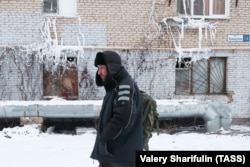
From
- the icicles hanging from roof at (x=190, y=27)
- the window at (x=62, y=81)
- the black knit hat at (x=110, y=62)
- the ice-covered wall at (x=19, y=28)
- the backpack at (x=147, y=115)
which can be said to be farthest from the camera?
the icicles hanging from roof at (x=190, y=27)

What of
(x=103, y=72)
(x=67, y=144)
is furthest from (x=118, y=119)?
(x=67, y=144)

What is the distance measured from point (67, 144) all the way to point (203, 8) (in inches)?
224

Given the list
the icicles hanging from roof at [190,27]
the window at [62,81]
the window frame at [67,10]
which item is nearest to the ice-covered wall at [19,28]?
the window frame at [67,10]

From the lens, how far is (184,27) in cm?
1021

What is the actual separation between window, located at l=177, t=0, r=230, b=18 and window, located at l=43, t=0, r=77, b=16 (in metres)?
2.84

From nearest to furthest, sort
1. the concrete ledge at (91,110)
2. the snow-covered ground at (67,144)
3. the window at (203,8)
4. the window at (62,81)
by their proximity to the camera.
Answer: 1. the snow-covered ground at (67,144)
2. the concrete ledge at (91,110)
3. the window at (62,81)
4. the window at (203,8)

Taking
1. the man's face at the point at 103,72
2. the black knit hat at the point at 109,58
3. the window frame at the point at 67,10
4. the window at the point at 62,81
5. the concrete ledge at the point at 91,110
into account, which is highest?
the window frame at the point at 67,10

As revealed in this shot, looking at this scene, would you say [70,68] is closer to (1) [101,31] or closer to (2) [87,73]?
(2) [87,73]

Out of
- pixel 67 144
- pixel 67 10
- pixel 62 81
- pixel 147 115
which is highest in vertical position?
pixel 67 10

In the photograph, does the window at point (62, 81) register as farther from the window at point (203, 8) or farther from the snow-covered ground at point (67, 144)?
the window at point (203, 8)

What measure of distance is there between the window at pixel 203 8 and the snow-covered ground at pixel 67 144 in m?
3.54

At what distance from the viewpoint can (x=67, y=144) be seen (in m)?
6.91

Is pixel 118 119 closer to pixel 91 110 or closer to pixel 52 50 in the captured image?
pixel 91 110

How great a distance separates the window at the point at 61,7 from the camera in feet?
32.6
